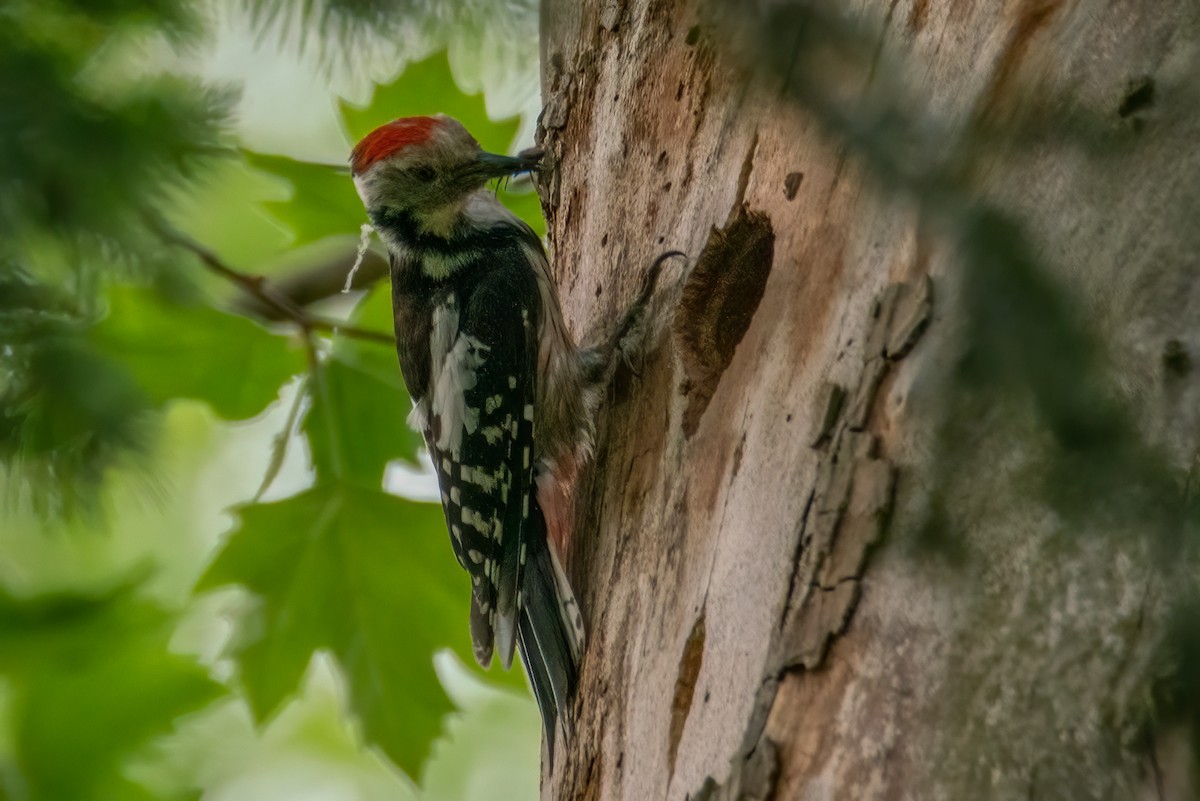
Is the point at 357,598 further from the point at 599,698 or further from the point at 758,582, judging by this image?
the point at 758,582

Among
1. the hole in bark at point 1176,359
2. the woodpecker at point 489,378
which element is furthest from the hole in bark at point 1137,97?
the woodpecker at point 489,378

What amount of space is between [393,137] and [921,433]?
210 cm

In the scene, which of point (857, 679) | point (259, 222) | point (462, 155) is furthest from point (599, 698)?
point (259, 222)

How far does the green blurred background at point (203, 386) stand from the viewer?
1.01 m

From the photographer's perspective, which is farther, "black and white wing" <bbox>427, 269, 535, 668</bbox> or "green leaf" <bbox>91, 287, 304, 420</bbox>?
"green leaf" <bbox>91, 287, 304, 420</bbox>

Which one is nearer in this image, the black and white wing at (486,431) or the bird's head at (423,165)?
the black and white wing at (486,431)

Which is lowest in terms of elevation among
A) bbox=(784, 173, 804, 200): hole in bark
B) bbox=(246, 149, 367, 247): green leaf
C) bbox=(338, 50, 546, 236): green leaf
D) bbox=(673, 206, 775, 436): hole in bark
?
bbox=(673, 206, 775, 436): hole in bark

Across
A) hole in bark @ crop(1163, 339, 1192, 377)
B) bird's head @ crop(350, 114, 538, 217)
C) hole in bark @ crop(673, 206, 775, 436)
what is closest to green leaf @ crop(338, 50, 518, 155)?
bird's head @ crop(350, 114, 538, 217)

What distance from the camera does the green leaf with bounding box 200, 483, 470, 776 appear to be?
10.4ft

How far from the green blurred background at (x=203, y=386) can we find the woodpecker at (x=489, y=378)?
0.61 ft

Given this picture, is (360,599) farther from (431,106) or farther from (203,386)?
(431,106)

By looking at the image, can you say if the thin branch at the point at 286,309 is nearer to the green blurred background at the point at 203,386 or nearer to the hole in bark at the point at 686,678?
the green blurred background at the point at 203,386

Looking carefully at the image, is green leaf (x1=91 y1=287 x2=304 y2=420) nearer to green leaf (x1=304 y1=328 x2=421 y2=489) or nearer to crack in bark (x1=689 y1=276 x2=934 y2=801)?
green leaf (x1=304 y1=328 x2=421 y2=489)

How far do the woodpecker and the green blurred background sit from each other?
0.61 feet
